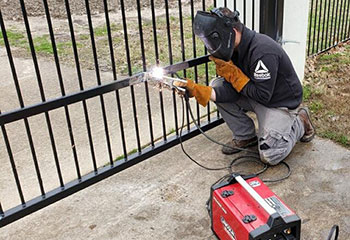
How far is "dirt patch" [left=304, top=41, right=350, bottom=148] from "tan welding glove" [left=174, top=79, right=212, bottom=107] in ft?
4.36

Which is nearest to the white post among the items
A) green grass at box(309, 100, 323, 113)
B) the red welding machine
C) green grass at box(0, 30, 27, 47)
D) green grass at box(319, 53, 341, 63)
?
green grass at box(309, 100, 323, 113)

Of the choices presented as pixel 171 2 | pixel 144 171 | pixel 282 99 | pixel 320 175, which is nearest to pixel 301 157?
pixel 320 175

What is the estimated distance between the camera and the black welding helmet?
2.76 metres

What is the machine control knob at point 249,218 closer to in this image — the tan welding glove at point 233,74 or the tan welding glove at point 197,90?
the tan welding glove at point 197,90

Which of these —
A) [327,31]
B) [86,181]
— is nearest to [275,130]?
[86,181]

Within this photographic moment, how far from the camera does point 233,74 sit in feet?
10.4

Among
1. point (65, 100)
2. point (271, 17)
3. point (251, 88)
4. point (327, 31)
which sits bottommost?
point (327, 31)

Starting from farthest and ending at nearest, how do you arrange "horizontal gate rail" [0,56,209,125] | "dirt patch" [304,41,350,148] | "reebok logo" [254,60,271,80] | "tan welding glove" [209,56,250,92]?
"dirt patch" [304,41,350,148]
"tan welding glove" [209,56,250,92]
"reebok logo" [254,60,271,80]
"horizontal gate rail" [0,56,209,125]

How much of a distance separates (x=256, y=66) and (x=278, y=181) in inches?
36.0

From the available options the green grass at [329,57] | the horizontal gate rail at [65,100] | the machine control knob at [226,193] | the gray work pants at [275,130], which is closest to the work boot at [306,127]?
the gray work pants at [275,130]

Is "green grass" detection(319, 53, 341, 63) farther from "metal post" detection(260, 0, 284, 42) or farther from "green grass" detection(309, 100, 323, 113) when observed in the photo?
"metal post" detection(260, 0, 284, 42)

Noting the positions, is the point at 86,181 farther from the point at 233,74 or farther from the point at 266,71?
the point at 266,71

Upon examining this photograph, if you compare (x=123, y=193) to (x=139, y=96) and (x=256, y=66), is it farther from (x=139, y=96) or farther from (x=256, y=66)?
(x=139, y=96)

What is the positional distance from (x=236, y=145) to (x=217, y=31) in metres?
1.21
